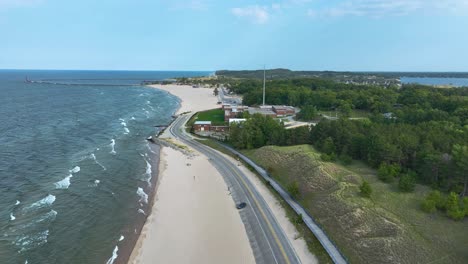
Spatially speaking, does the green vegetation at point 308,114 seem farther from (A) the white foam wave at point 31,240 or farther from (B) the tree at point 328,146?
(A) the white foam wave at point 31,240

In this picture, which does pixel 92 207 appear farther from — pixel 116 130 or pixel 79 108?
pixel 79 108

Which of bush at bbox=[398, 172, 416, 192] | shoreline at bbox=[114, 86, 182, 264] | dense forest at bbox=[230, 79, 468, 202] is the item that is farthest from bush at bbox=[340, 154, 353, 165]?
shoreline at bbox=[114, 86, 182, 264]

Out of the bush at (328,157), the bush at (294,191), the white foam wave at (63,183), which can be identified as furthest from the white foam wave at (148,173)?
the bush at (328,157)

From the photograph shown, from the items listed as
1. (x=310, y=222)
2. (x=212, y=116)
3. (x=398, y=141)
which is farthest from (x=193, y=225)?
(x=212, y=116)

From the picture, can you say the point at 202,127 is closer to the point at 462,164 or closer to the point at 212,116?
the point at 212,116

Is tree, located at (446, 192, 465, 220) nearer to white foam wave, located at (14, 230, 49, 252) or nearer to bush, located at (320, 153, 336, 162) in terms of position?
bush, located at (320, 153, 336, 162)

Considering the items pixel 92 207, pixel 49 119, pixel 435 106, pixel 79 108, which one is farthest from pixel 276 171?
pixel 79 108
